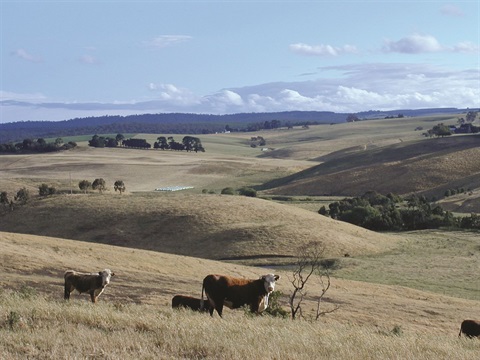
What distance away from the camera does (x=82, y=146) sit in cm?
16375

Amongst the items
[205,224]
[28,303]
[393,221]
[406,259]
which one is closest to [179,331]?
[28,303]

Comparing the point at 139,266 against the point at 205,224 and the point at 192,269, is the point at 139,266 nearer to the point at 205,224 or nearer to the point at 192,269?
the point at 192,269

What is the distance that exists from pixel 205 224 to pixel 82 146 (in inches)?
4430

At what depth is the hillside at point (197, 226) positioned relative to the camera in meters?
51.2

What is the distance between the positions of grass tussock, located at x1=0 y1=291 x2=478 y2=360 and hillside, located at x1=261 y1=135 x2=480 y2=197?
85.2m

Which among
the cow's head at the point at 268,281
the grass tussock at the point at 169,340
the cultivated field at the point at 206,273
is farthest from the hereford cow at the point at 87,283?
the grass tussock at the point at 169,340

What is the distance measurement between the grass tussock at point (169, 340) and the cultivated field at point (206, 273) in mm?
29

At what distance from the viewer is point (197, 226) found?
185 ft

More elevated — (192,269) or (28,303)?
(28,303)

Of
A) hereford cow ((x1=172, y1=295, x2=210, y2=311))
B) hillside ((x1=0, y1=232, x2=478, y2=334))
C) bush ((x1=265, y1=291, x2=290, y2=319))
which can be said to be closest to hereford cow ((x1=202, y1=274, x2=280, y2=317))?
hillside ((x1=0, y1=232, x2=478, y2=334))

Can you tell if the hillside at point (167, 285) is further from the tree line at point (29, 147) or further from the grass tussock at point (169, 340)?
→ the tree line at point (29, 147)

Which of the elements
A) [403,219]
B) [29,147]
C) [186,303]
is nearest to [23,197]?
[403,219]

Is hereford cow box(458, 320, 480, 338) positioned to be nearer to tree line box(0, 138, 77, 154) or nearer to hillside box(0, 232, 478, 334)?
hillside box(0, 232, 478, 334)

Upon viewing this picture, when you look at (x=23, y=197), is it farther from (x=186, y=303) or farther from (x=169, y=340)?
(x=169, y=340)
